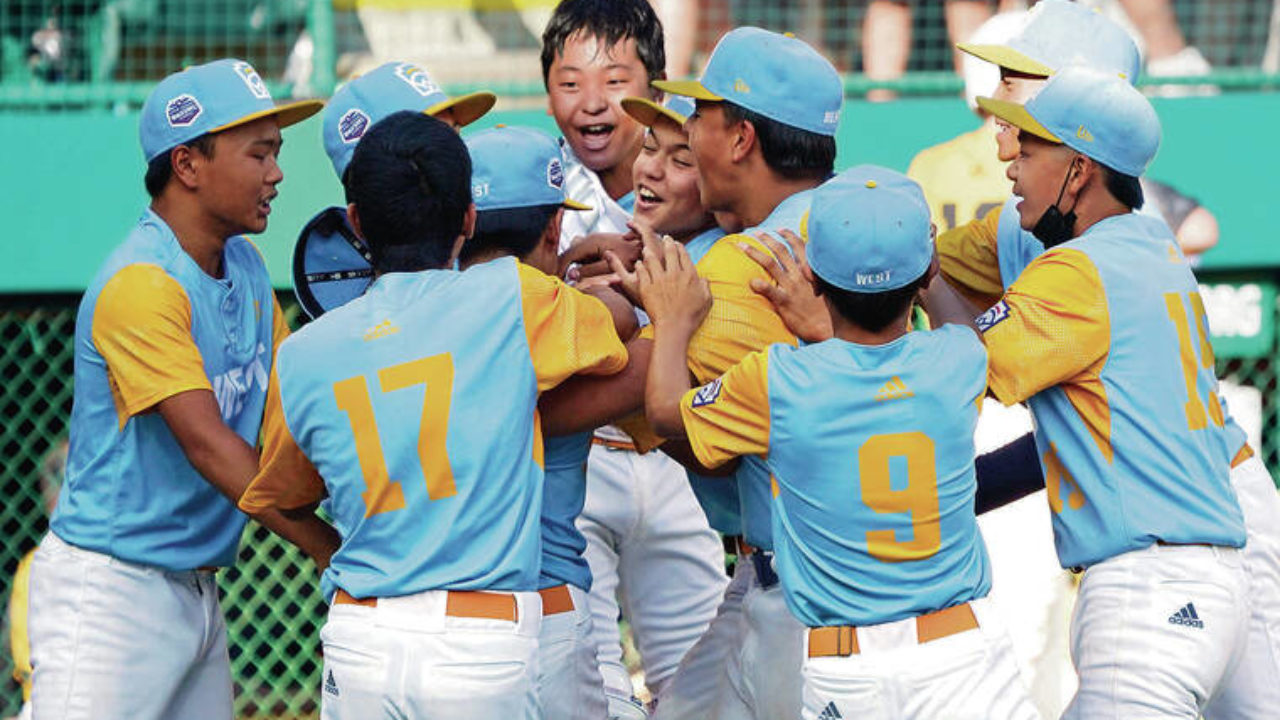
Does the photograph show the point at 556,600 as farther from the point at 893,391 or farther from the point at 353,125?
the point at 353,125

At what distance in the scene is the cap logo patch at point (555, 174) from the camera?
3918mm

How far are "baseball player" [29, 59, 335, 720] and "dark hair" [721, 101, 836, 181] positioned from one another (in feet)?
4.08

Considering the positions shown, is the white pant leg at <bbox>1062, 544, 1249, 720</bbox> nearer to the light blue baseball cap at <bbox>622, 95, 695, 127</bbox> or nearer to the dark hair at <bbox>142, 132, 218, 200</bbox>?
the light blue baseball cap at <bbox>622, 95, 695, 127</bbox>

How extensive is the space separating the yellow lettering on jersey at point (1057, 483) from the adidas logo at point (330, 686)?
5.34 ft

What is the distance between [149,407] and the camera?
167 inches

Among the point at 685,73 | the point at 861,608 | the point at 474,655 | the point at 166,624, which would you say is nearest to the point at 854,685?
the point at 861,608

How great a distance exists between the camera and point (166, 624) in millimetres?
4434

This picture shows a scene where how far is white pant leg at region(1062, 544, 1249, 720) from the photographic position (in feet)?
12.8

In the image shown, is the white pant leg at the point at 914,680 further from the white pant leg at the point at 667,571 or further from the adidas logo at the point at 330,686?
the white pant leg at the point at 667,571

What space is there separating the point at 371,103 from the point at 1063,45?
1792mm

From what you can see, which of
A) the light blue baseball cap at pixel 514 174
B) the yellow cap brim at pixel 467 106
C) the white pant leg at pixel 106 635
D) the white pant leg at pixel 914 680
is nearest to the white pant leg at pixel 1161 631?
the white pant leg at pixel 914 680

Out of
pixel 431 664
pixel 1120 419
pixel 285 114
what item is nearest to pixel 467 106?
pixel 285 114

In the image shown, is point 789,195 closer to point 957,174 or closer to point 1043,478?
point 1043,478

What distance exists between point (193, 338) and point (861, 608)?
178 centimetres
